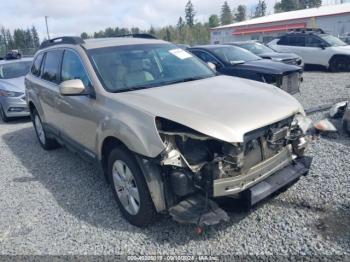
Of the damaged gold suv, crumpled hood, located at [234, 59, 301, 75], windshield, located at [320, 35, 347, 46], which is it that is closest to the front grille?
crumpled hood, located at [234, 59, 301, 75]

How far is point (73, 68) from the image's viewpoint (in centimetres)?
413

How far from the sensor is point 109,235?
3193mm

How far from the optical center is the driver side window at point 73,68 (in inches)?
149

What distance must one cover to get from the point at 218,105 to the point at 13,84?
24.6 ft

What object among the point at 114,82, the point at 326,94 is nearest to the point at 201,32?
the point at 326,94

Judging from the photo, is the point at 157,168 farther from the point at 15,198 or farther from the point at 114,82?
the point at 15,198

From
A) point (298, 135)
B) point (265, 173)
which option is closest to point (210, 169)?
point (265, 173)

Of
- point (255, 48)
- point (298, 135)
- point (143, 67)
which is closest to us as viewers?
point (298, 135)

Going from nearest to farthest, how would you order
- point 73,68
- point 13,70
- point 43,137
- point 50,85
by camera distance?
point 73,68, point 50,85, point 43,137, point 13,70

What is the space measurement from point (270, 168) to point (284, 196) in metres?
0.77

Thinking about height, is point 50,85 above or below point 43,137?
above

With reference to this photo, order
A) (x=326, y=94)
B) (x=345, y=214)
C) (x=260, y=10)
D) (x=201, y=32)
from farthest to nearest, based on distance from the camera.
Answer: (x=260, y=10) < (x=201, y=32) < (x=326, y=94) < (x=345, y=214)

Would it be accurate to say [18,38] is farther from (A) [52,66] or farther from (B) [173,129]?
(B) [173,129]

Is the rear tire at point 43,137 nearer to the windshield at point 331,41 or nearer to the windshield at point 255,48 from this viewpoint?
the windshield at point 255,48
